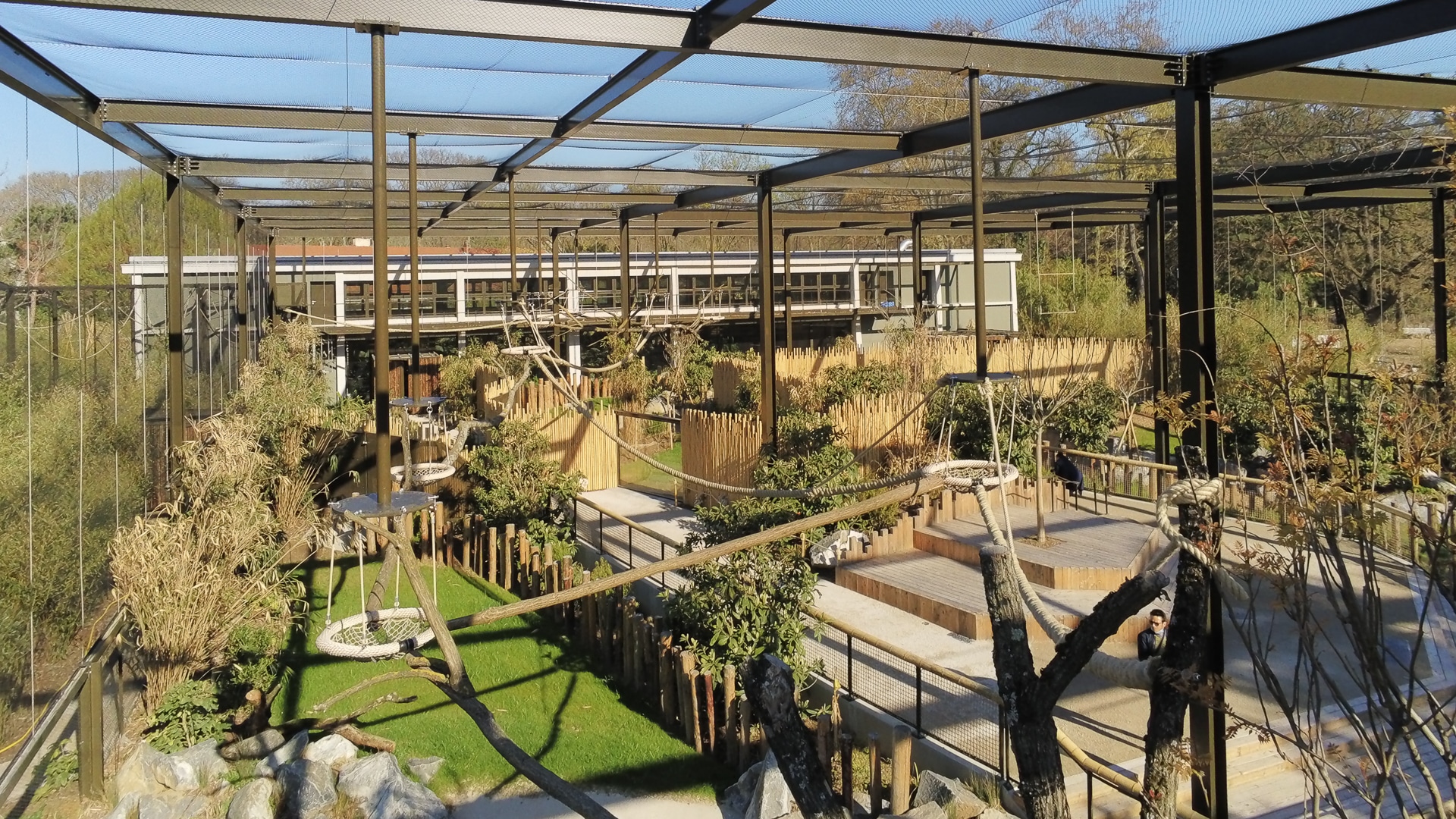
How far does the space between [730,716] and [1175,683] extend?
4.37 metres

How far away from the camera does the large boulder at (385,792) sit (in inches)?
278

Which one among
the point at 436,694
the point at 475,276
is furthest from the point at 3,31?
the point at 475,276

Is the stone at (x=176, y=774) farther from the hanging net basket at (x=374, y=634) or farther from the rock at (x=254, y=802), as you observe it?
the hanging net basket at (x=374, y=634)

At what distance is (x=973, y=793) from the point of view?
6828 mm

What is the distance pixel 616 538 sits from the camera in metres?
13.5

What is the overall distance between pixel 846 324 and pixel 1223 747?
88.0 ft

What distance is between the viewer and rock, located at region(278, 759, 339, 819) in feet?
23.4

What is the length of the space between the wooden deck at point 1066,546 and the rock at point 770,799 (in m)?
3.78

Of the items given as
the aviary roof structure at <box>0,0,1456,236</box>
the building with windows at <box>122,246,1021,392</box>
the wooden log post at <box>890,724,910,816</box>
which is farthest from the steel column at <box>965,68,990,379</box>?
the building with windows at <box>122,246,1021,392</box>

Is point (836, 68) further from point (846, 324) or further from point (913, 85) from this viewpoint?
point (846, 324)

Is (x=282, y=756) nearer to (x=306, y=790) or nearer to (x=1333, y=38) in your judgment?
(x=306, y=790)

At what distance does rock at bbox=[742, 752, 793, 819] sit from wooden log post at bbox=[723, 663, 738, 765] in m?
0.92

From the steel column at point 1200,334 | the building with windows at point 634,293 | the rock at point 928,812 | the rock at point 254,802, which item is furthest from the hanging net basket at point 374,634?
the building with windows at point 634,293

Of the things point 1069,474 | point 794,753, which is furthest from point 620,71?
point 1069,474
